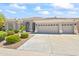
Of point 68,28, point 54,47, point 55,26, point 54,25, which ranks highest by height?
point 54,47

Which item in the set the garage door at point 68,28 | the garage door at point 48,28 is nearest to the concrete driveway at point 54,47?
the garage door at point 68,28

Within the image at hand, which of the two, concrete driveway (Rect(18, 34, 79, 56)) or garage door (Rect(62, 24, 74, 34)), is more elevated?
concrete driveway (Rect(18, 34, 79, 56))

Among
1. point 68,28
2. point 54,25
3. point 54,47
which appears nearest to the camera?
point 54,47

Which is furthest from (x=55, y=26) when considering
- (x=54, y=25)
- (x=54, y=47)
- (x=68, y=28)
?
(x=54, y=47)

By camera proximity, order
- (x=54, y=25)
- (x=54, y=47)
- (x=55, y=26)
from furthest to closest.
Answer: (x=54, y=25)
(x=55, y=26)
(x=54, y=47)

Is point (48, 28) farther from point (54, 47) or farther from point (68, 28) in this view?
point (54, 47)

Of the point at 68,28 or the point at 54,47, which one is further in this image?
the point at 68,28

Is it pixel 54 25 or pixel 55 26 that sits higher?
pixel 54 25

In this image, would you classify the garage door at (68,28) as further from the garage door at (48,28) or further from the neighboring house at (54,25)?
the garage door at (48,28)

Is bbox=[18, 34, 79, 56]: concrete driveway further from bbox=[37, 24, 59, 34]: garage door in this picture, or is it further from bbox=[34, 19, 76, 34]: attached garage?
bbox=[37, 24, 59, 34]: garage door

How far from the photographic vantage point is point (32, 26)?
133ft

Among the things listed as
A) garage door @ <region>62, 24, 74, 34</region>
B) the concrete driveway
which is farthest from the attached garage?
the concrete driveway

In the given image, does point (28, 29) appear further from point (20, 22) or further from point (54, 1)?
point (54, 1)

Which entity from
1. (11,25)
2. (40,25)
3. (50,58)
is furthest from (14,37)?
(40,25)
